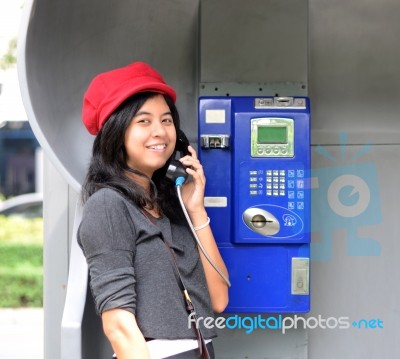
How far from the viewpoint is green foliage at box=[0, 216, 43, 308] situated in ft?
23.6

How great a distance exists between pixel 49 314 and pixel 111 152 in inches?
40.8

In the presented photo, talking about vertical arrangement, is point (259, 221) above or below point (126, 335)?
above

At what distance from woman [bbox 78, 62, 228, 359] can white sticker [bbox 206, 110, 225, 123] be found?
0.33 meters

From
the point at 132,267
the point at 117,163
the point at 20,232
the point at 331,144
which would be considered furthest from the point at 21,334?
the point at 132,267

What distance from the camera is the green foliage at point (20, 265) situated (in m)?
7.19

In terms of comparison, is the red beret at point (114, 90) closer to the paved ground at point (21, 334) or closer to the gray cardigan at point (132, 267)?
the gray cardigan at point (132, 267)

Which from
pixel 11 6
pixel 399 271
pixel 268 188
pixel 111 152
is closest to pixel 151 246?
pixel 111 152

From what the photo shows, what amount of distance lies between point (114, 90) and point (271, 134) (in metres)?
0.64

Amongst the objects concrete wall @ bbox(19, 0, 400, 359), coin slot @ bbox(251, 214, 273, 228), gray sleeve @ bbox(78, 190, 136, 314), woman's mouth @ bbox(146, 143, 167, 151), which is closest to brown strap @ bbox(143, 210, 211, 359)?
gray sleeve @ bbox(78, 190, 136, 314)

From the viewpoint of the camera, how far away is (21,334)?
631cm

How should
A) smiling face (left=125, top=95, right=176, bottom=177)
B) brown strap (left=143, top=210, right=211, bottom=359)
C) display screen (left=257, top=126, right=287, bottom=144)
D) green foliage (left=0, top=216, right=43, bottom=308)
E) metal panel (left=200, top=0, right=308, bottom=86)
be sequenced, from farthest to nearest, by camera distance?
green foliage (left=0, top=216, right=43, bottom=308) < metal panel (left=200, top=0, right=308, bottom=86) < display screen (left=257, top=126, right=287, bottom=144) < smiling face (left=125, top=95, right=176, bottom=177) < brown strap (left=143, top=210, right=211, bottom=359)

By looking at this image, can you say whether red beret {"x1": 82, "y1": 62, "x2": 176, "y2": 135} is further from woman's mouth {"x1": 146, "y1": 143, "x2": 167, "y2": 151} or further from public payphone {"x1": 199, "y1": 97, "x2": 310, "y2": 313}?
public payphone {"x1": 199, "y1": 97, "x2": 310, "y2": 313}

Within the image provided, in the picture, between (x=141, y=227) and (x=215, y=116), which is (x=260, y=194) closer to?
(x=215, y=116)

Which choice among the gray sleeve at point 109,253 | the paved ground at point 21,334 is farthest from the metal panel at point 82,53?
the paved ground at point 21,334
